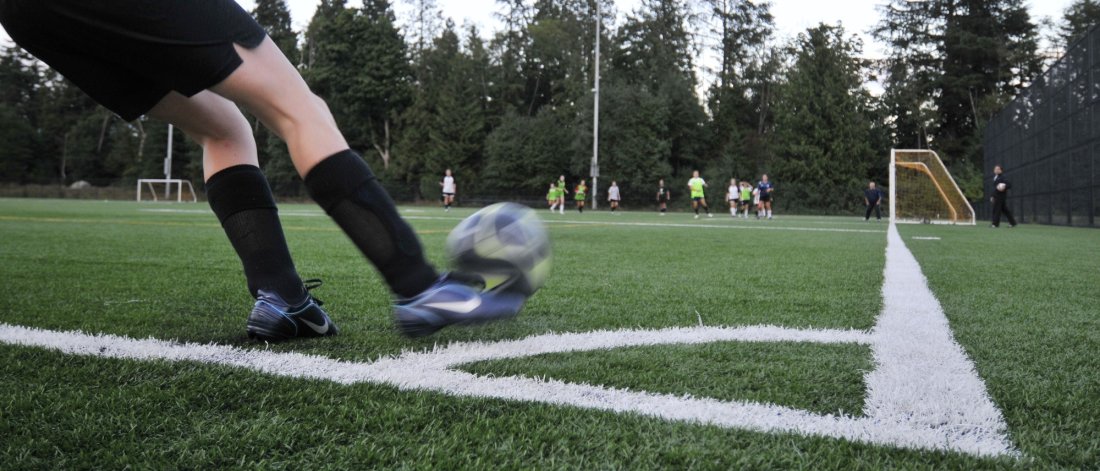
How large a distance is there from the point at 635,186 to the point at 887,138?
15.2 m

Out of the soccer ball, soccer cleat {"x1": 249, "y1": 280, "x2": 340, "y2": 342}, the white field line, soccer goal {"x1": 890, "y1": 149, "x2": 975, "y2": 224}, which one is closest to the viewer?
the white field line

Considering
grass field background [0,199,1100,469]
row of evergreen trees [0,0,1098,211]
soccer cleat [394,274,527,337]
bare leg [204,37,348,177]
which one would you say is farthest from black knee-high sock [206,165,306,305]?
row of evergreen trees [0,0,1098,211]

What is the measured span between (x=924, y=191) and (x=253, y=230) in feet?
70.4

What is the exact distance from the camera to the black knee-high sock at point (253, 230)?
2057mm

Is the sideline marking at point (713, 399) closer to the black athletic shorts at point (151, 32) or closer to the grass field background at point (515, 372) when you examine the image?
the grass field background at point (515, 372)

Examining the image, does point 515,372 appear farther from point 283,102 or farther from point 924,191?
point 924,191

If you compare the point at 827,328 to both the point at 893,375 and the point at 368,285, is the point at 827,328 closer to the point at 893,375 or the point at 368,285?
the point at 893,375

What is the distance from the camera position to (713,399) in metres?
1.42

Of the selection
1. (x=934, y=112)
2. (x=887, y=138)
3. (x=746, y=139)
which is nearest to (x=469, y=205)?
(x=746, y=139)

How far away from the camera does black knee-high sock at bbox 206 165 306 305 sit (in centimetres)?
206

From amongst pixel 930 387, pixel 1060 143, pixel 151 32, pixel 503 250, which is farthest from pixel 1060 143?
pixel 151 32

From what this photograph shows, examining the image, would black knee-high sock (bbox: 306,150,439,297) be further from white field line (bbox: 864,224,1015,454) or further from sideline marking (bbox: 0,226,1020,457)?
white field line (bbox: 864,224,1015,454)

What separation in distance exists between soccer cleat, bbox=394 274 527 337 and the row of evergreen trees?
34073 millimetres

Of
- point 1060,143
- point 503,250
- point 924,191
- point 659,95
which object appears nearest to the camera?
point 503,250
